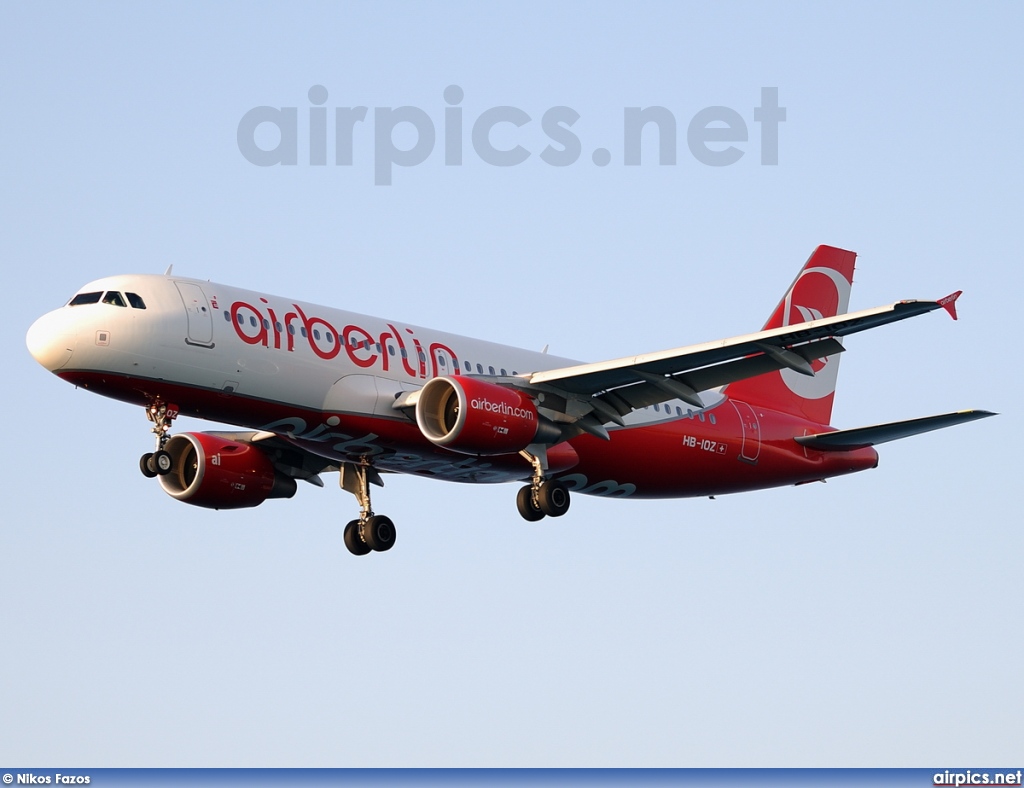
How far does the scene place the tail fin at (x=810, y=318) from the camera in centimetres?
4709

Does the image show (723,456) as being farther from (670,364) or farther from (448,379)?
(448,379)

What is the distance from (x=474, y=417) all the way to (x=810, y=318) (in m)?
17.9

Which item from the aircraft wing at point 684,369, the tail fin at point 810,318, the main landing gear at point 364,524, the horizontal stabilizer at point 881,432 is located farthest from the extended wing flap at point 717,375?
the tail fin at point 810,318

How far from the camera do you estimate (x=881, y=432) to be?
139 ft

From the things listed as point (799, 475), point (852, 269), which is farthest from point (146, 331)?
point (852, 269)

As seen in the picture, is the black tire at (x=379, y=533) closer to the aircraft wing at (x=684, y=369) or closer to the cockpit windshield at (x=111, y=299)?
the aircraft wing at (x=684, y=369)

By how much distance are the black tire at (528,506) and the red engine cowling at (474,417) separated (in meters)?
2.78

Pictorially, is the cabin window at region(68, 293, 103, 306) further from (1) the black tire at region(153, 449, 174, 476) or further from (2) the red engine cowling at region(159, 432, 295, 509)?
(2) the red engine cowling at region(159, 432, 295, 509)

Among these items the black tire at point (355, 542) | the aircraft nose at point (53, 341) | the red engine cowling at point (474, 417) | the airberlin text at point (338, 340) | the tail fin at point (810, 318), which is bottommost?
the black tire at point (355, 542)

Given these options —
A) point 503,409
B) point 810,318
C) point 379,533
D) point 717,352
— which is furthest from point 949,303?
point 810,318

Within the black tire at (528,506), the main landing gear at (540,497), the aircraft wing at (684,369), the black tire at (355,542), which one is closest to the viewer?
the aircraft wing at (684,369)

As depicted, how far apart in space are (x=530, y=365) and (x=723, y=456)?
22.4 feet

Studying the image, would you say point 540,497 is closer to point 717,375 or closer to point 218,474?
point 717,375

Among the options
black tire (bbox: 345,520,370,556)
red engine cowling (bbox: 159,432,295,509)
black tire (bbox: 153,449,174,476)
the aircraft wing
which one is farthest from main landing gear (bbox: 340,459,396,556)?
black tire (bbox: 153,449,174,476)
